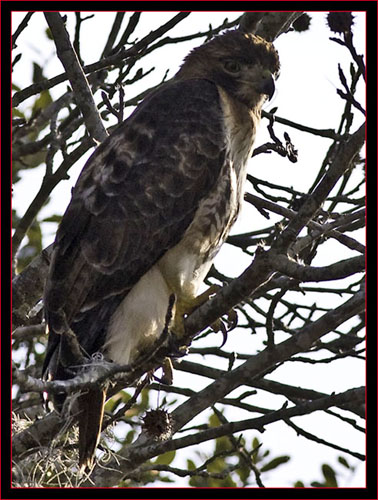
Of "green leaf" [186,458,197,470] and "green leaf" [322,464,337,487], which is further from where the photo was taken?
"green leaf" [186,458,197,470]

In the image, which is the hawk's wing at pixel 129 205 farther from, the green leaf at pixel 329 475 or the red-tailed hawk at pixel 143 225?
the green leaf at pixel 329 475

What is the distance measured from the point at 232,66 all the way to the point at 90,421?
2.45 meters

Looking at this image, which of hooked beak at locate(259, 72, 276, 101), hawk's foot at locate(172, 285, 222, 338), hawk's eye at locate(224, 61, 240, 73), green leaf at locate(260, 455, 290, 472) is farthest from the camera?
green leaf at locate(260, 455, 290, 472)

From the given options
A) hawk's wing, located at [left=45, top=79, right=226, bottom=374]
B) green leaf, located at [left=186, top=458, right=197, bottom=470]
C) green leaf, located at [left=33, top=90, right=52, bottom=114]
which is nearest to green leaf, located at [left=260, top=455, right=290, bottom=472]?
green leaf, located at [left=186, top=458, right=197, bottom=470]

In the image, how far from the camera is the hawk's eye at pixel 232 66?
232 inches

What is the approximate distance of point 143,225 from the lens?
204 inches

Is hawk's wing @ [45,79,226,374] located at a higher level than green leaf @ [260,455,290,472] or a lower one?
higher

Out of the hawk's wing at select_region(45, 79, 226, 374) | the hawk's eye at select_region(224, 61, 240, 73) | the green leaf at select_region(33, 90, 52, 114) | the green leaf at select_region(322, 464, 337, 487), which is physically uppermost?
the green leaf at select_region(33, 90, 52, 114)

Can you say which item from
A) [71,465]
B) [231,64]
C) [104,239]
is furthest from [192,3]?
[71,465]

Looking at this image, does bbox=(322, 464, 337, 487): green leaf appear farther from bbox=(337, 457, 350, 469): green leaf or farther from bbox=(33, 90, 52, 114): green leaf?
bbox=(33, 90, 52, 114): green leaf

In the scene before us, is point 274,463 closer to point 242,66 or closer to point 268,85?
point 268,85

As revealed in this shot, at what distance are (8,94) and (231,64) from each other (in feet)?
4.93

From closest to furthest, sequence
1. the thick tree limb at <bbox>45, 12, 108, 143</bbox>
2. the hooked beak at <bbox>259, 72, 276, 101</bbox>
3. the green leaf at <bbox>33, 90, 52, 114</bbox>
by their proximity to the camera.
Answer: the thick tree limb at <bbox>45, 12, 108, 143</bbox>, the hooked beak at <bbox>259, 72, 276, 101</bbox>, the green leaf at <bbox>33, 90, 52, 114</bbox>

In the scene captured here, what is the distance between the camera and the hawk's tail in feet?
15.0
